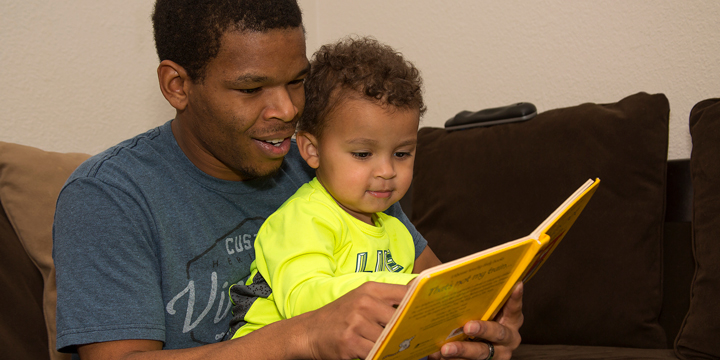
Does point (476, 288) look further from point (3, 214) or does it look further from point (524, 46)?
point (524, 46)

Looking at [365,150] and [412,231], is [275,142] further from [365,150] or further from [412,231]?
[412,231]

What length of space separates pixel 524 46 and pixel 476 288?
4.80ft

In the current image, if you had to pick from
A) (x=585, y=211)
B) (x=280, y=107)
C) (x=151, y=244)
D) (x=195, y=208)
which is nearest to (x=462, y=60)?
(x=585, y=211)

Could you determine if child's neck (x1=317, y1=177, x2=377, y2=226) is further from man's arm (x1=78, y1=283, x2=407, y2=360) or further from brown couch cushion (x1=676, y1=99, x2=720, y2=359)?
brown couch cushion (x1=676, y1=99, x2=720, y2=359)

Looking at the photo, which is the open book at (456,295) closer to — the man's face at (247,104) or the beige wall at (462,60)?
the man's face at (247,104)

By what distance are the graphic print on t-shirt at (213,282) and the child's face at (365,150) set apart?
0.22 meters

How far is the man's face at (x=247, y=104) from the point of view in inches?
38.9

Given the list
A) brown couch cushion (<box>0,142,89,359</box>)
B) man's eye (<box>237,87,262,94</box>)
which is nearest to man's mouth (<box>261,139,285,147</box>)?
man's eye (<box>237,87,262,94</box>)

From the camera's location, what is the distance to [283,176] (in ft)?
4.11

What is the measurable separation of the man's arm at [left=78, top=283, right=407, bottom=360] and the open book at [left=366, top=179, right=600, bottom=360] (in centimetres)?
4

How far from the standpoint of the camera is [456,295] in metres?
0.69

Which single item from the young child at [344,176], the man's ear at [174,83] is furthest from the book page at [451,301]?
the man's ear at [174,83]

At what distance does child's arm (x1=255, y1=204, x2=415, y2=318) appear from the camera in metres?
0.80

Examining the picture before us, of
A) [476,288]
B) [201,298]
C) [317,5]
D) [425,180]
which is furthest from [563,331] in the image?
[317,5]
